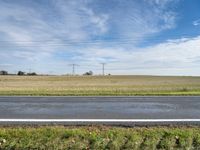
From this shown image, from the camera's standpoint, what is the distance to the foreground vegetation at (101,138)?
528 cm

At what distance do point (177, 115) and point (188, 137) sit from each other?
122 inches

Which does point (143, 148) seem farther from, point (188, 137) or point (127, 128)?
point (127, 128)

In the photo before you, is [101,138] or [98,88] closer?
[101,138]

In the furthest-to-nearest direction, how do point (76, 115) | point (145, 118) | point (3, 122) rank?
1. point (76, 115)
2. point (145, 118)
3. point (3, 122)

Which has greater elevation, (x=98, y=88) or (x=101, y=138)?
(x=98, y=88)

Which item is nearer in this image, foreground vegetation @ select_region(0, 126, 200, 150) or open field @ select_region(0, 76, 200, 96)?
foreground vegetation @ select_region(0, 126, 200, 150)

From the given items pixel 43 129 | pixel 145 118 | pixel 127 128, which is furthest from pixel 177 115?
pixel 43 129

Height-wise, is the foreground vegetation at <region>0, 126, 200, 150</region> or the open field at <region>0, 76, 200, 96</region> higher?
the open field at <region>0, 76, 200, 96</region>

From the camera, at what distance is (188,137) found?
19.1ft

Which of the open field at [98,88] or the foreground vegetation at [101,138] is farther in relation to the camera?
the open field at [98,88]

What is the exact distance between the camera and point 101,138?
5.64 m

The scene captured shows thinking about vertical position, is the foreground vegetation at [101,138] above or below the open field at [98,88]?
below

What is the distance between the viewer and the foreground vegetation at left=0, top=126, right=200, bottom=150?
5.28 m

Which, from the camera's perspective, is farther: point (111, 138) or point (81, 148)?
point (111, 138)
